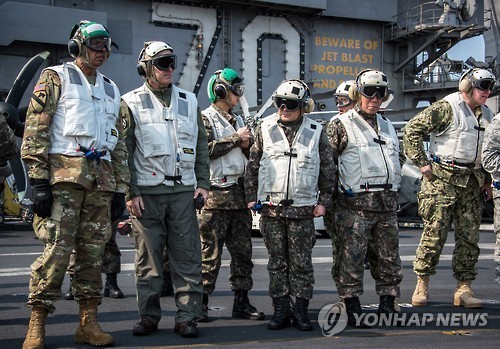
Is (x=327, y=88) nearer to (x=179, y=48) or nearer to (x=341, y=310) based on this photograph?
(x=179, y=48)

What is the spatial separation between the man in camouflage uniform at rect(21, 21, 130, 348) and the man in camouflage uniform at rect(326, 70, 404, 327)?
1.93 metres

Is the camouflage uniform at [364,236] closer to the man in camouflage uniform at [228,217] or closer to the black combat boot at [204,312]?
the man in camouflage uniform at [228,217]

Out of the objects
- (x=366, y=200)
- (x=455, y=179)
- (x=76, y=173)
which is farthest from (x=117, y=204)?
(x=455, y=179)

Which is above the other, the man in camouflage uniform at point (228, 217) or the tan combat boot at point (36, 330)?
the man in camouflage uniform at point (228, 217)

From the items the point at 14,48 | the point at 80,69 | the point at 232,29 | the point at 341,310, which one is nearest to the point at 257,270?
the point at 341,310

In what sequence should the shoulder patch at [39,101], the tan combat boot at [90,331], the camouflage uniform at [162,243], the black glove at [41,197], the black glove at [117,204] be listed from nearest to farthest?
1. the black glove at [41,197]
2. the shoulder patch at [39,101]
3. the tan combat boot at [90,331]
4. the black glove at [117,204]
5. the camouflage uniform at [162,243]

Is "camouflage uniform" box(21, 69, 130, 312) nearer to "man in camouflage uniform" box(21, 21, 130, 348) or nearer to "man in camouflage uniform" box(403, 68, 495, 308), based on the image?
"man in camouflage uniform" box(21, 21, 130, 348)

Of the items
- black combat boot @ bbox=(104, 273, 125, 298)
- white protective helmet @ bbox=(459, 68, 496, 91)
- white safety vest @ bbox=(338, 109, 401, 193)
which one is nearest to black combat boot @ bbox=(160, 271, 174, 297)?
black combat boot @ bbox=(104, 273, 125, 298)

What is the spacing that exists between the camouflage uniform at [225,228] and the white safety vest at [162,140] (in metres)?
0.48

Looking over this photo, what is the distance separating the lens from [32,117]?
4.18m

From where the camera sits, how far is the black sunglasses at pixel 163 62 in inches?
189

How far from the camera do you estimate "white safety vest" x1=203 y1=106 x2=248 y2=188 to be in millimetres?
5391

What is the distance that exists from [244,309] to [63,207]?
197 cm

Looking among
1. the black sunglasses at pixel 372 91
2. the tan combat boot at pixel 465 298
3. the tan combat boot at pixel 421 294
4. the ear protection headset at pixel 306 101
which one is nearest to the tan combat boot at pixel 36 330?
the ear protection headset at pixel 306 101
